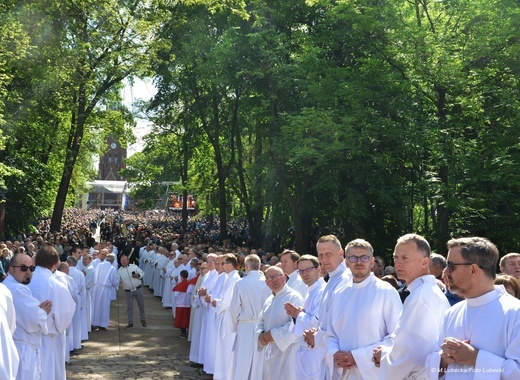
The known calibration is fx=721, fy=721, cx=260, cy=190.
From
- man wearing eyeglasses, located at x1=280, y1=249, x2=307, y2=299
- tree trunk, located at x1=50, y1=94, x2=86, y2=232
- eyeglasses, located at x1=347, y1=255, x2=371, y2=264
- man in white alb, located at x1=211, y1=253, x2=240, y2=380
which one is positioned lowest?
man in white alb, located at x1=211, y1=253, x2=240, y2=380

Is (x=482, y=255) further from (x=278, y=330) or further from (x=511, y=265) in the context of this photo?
(x=278, y=330)

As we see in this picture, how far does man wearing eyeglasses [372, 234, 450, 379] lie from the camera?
5.26 m

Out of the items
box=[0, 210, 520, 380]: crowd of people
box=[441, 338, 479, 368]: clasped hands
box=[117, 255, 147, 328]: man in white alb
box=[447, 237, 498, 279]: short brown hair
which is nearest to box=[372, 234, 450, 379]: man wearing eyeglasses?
box=[0, 210, 520, 380]: crowd of people

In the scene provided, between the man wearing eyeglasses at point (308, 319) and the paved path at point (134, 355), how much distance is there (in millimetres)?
5113

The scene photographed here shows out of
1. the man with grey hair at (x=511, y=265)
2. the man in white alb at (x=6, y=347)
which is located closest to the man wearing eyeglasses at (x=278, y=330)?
the man with grey hair at (x=511, y=265)

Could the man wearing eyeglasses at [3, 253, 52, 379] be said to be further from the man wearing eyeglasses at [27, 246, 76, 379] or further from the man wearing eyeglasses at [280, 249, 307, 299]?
the man wearing eyeglasses at [280, 249, 307, 299]

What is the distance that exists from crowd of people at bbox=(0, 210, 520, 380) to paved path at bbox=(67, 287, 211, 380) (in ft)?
1.60

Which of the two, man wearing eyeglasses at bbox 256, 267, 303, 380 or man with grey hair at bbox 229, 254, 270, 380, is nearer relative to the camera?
man wearing eyeglasses at bbox 256, 267, 303, 380

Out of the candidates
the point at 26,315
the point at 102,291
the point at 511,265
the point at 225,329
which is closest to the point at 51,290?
the point at 26,315

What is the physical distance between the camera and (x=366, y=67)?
75.8 feet

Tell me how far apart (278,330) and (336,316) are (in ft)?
7.63

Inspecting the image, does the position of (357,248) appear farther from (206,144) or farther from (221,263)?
(206,144)

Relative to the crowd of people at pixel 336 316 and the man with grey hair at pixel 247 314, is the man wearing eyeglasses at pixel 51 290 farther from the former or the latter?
the man with grey hair at pixel 247 314

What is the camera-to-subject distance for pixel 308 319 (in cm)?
772
